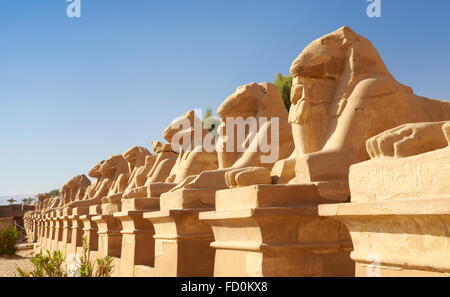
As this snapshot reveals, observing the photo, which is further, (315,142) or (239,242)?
(315,142)

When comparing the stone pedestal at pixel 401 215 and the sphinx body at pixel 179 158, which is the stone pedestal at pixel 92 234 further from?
the stone pedestal at pixel 401 215

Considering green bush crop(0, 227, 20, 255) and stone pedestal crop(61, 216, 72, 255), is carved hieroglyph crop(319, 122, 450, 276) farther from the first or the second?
green bush crop(0, 227, 20, 255)

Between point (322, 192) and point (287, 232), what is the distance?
411 mm

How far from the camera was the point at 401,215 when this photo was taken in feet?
8.20

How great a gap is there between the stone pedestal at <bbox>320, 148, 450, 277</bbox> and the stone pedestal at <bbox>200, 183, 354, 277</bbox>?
79 cm

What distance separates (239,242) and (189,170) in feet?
10.9

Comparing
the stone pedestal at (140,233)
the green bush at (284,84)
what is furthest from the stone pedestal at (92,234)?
the green bush at (284,84)

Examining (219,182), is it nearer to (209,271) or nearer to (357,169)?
(209,271)

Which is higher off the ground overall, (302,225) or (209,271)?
(302,225)

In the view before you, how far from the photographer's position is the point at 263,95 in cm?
634

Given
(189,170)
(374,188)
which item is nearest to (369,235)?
(374,188)

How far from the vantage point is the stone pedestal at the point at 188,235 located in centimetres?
530

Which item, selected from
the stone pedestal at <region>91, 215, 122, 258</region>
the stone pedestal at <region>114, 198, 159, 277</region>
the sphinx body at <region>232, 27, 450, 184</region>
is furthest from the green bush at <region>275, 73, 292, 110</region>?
the sphinx body at <region>232, 27, 450, 184</region>
